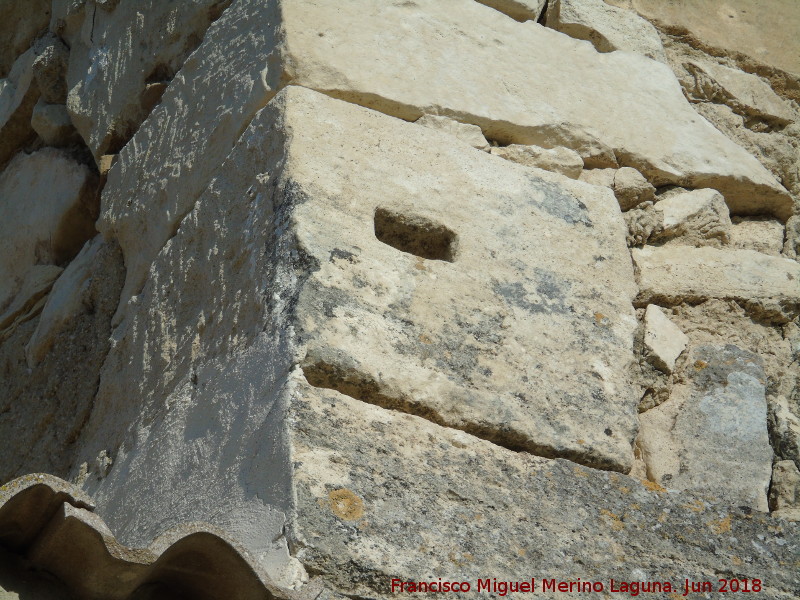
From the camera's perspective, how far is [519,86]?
3.13 m

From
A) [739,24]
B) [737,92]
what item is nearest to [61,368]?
[737,92]

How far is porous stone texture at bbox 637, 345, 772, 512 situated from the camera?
246 centimetres

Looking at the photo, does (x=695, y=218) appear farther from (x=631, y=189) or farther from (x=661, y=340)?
(x=661, y=340)

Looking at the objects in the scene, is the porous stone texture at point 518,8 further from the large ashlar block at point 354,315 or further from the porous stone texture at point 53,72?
the porous stone texture at point 53,72

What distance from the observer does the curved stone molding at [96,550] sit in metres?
1.62

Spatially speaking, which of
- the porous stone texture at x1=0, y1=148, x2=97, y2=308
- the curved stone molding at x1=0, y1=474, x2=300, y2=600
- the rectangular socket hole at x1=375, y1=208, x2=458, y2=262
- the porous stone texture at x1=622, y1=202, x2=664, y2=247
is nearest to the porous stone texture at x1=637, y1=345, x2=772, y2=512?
the porous stone texture at x1=622, y1=202, x2=664, y2=247

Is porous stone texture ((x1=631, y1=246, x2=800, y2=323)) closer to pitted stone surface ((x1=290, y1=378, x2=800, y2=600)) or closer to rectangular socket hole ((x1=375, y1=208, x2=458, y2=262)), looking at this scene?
rectangular socket hole ((x1=375, y1=208, x2=458, y2=262))

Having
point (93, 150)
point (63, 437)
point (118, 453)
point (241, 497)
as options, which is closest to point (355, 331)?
point (241, 497)

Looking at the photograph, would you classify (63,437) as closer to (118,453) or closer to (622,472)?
(118,453)

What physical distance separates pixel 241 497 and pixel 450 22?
5.70 ft

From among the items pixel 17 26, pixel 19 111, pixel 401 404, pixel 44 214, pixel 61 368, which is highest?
pixel 401 404

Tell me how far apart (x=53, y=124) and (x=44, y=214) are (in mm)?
370

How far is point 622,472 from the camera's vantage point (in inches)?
91.9

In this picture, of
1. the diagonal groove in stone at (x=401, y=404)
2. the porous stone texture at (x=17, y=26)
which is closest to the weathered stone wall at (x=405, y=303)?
the diagonal groove in stone at (x=401, y=404)
